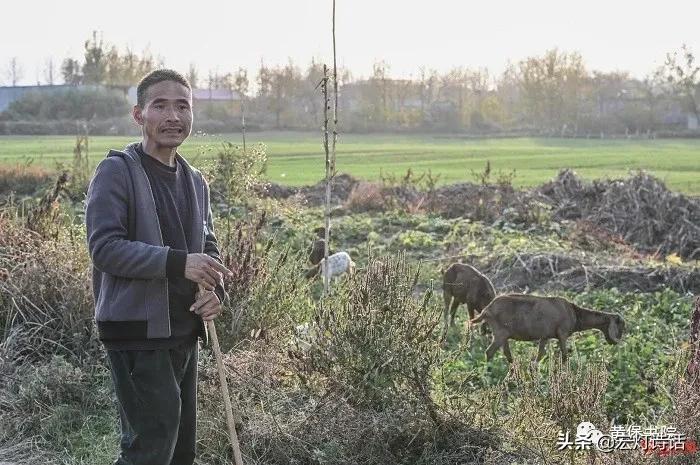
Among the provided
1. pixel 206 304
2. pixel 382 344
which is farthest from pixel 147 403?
pixel 382 344

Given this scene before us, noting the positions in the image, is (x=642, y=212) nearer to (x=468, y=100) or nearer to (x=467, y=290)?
(x=467, y=290)

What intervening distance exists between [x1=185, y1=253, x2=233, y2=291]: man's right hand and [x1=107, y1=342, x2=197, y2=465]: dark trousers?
42cm

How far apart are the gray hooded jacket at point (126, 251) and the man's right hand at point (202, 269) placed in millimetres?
108

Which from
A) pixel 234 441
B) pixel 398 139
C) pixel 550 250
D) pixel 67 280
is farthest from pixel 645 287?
pixel 398 139

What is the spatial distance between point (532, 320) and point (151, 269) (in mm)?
4955

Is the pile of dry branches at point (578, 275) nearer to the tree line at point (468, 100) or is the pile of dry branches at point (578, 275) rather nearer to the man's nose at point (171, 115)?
the man's nose at point (171, 115)

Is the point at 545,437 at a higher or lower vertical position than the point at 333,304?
lower

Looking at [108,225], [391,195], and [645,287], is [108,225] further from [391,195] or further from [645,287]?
[391,195]

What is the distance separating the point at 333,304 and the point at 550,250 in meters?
8.61

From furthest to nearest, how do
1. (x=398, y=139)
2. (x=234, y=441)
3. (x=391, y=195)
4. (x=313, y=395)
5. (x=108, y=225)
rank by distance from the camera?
1. (x=398, y=139)
2. (x=391, y=195)
3. (x=313, y=395)
4. (x=234, y=441)
5. (x=108, y=225)

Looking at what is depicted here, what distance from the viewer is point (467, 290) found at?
9.83 m

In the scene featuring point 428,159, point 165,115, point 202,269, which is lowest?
point 428,159

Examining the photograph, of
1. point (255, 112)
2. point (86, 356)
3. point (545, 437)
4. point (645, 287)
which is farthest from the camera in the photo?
point (255, 112)

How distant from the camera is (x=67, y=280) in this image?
24.2 feet
